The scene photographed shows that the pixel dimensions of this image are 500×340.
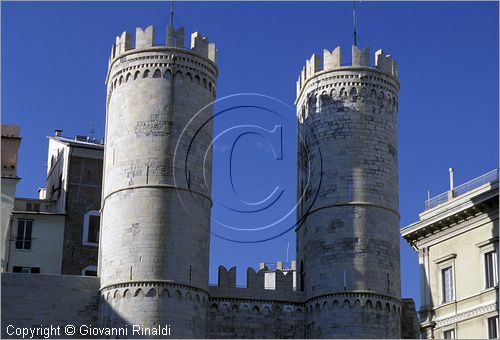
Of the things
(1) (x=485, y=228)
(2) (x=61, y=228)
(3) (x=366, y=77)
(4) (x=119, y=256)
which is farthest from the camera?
(2) (x=61, y=228)

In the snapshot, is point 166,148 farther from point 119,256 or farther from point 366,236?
point 366,236

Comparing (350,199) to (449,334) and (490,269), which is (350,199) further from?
(490,269)

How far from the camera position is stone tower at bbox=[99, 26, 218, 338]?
139 feet

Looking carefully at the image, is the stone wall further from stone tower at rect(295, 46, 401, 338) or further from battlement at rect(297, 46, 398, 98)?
battlement at rect(297, 46, 398, 98)

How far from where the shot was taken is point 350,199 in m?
45.8

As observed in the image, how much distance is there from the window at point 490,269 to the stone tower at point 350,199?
6.34 metres

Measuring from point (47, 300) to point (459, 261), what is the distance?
15.8m

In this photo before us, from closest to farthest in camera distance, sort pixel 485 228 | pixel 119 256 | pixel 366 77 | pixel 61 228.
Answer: pixel 485 228 → pixel 119 256 → pixel 366 77 → pixel 61 228

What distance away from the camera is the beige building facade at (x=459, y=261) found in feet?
128

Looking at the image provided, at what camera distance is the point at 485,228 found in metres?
39.8

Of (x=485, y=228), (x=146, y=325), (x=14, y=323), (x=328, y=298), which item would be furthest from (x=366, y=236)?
(x=14, y=323)

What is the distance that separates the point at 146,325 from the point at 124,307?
1.15m

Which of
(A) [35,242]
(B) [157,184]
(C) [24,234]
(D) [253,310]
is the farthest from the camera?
(A) [35,242]

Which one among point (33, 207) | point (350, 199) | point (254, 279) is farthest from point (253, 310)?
point (33, 207)
